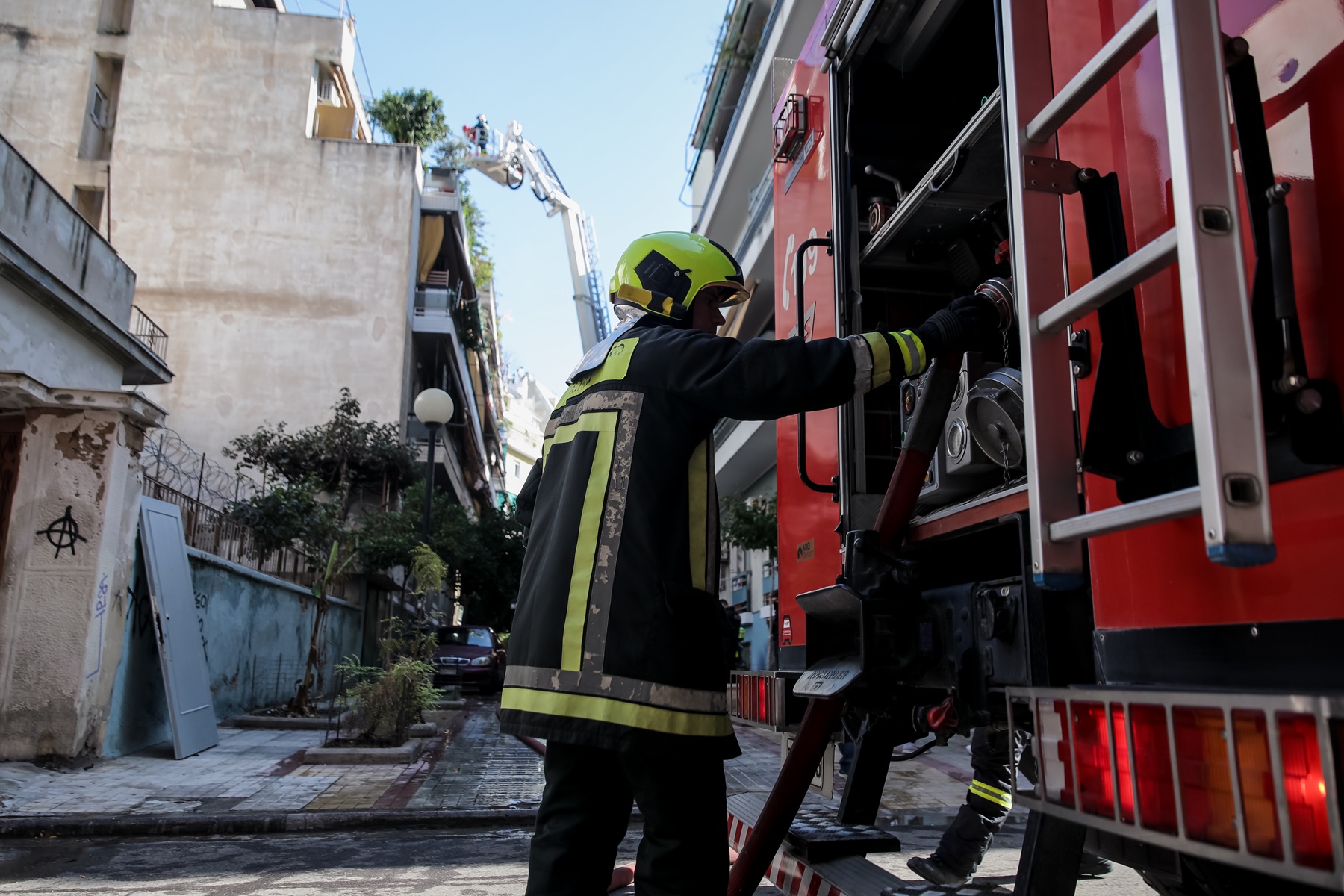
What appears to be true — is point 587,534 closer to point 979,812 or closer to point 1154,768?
point 1154,768

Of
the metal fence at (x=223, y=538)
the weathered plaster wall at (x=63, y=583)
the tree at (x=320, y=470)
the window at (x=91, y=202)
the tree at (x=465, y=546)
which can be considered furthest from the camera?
the window at (x=91, y=202)

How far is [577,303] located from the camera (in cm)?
3453

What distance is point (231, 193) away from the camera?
25.0 meters

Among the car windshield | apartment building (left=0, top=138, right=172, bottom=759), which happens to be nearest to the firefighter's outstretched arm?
apartment building (left=0, top=138, right=172, bottom=759)

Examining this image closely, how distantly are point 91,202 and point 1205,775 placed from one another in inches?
1138

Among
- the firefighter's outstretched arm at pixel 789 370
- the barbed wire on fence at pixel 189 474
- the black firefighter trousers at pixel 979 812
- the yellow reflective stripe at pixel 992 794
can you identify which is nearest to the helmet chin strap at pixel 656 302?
the firefighter's outstretched arm at pixel 789 370

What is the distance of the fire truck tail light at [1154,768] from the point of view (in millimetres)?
1260

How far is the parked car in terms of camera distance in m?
19.6

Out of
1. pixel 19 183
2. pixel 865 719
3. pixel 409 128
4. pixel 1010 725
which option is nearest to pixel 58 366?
pixel 19 183

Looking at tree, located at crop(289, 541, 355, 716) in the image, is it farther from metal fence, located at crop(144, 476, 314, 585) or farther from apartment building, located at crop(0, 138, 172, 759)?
apartment building, located at crop(0, 138, 172, 759)

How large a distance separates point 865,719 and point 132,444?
311 inches

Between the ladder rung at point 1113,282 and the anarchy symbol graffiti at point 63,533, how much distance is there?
8.70 m

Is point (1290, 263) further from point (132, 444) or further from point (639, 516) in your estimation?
point (132, 444)

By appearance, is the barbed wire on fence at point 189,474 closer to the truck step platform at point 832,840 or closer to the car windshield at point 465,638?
the car windshield at point 465,638
